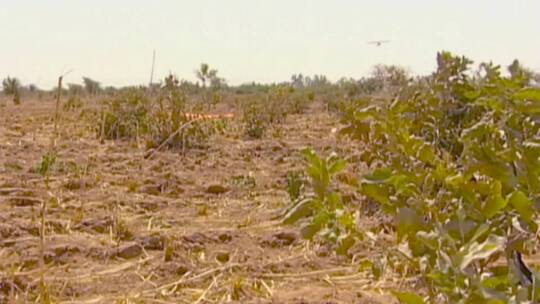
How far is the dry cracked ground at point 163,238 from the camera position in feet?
11.9

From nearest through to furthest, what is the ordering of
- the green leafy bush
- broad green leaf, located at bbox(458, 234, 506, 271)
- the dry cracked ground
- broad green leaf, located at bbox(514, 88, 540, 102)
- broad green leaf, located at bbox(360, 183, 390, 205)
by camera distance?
broad green leaf, located at bbox(458, 234, 506, 271) < the green leafy bush < broad green leaf, located at bbox(514, 88, 540, 102) < broad green leaf, located at bbox(360, 183, 390, 205) < the dry cracked ground

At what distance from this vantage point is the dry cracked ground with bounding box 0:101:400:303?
363 centimetres

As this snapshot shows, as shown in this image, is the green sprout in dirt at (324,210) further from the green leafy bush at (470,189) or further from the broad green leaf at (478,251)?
the broad green leaf at (478,251)

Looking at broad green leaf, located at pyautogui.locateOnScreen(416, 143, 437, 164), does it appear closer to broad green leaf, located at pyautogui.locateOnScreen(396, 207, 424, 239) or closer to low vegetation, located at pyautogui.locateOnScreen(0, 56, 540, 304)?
low vegetation, located at pyautogui.locateOnScreen(0, 56, 540, 304)

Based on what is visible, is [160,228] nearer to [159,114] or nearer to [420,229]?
[420,229]

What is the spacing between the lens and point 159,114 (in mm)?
9148

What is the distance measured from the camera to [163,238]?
14.9ft

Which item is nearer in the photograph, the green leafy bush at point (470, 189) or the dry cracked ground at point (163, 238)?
the green leafy bush at point (470, 189)

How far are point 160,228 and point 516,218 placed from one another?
345cm

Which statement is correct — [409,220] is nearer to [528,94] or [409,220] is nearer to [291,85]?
[528,94]

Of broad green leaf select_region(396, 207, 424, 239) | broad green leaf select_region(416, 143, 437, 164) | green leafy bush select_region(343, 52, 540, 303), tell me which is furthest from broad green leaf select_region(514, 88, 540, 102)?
broad green leaf select_region(396, 207, 424, 239)

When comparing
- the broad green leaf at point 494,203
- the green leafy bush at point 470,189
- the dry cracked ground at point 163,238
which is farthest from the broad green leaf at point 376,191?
the broad green leaf at point 494,203

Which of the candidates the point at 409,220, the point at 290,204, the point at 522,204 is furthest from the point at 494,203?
the point at 290,204

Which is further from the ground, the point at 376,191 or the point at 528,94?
the point at 528,94
